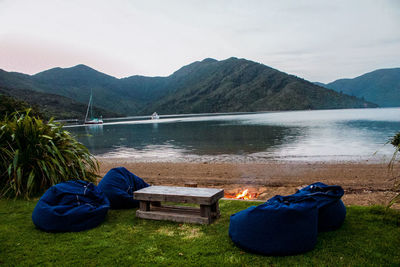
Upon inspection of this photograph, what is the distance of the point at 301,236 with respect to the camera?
11.1ft

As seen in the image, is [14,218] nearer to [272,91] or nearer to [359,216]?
[359,216]

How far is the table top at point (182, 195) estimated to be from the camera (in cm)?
433

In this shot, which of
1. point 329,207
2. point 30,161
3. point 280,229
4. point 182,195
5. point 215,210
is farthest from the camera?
point 30,161

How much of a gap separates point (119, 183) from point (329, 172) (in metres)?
8.72

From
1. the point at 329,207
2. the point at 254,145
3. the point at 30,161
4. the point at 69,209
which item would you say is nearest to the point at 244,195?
the point at 329,207

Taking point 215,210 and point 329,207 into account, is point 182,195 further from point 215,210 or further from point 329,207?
point 329,207

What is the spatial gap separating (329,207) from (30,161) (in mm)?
6184

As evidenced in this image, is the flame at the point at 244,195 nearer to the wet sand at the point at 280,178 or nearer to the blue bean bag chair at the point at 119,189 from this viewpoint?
the wet sand at the point at 280,178

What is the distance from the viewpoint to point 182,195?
4.42m

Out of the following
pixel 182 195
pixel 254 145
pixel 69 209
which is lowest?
pixel 254 145

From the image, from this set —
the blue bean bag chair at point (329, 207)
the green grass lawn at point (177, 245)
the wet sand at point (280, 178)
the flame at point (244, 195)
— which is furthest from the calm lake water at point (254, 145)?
the flame at point (244, 195)

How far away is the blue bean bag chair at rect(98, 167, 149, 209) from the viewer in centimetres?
539

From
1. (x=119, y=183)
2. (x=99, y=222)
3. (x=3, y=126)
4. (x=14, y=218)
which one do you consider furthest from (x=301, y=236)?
(x=3, y=126)

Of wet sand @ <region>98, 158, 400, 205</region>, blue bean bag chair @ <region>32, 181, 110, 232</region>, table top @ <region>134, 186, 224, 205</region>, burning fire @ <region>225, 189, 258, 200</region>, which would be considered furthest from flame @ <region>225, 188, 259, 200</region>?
blue bean bag chair @ <region>32, 181, 110, 232</region>
